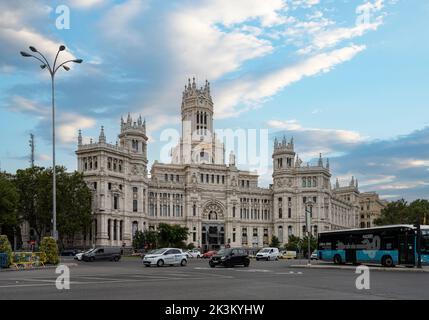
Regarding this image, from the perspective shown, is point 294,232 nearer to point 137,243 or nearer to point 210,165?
point 210,165

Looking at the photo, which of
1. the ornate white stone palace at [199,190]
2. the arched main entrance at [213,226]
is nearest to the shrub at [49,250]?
the ornate white stone palace at [199,190]

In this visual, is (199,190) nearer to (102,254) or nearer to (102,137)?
(102,137)

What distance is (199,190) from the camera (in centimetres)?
12850

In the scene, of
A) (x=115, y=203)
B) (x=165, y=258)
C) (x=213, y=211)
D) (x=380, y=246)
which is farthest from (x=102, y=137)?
(x=380, y=246)

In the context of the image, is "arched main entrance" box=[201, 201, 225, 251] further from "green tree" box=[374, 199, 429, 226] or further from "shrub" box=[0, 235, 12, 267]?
"shrub" box=[0, 235, 12, 267]

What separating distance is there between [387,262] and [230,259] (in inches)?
464

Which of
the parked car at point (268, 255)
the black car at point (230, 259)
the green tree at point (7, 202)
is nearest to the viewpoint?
the black car at point (230, 259)

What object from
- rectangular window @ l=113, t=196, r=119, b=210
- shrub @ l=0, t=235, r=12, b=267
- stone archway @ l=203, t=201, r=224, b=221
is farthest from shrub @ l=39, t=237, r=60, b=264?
stone archway @ l=203, t=201, r=224, b=221

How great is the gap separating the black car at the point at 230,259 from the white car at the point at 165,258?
14.1 feet

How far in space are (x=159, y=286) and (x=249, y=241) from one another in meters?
113

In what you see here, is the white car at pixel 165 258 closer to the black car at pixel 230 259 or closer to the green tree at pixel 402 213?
the black car at pixel 230 259

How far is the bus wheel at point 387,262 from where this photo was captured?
1591 inches

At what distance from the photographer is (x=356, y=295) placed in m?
19.6

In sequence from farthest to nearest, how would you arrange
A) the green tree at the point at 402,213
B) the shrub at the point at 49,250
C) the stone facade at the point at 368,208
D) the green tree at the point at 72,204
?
the stone facade at the point at 368,208, the green tree at the point at 402,213, the green tree at the point at 72,204, the shrub at the point at 49,250
